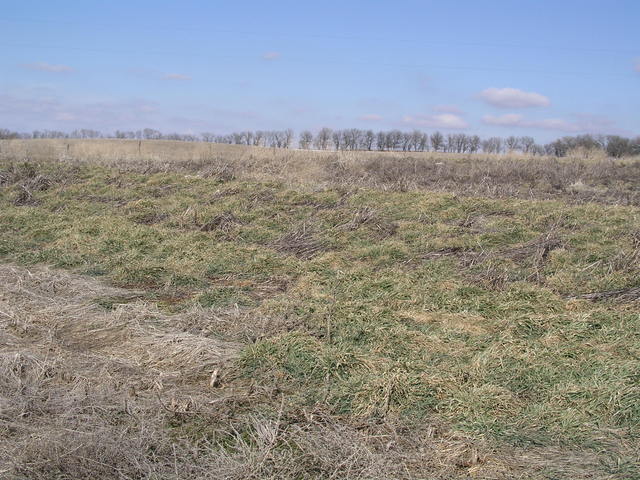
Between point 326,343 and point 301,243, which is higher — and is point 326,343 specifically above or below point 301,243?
below

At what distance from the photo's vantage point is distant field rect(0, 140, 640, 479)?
3289 mm

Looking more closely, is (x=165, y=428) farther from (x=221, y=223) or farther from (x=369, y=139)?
(x=369, y=139)

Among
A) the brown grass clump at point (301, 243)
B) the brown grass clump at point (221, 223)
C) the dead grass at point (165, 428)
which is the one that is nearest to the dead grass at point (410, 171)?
the brown grass clump at point (221, 223)

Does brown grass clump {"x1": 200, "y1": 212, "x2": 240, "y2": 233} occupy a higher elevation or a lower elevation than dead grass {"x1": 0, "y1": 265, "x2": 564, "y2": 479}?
higher

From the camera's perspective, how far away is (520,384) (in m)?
4.13

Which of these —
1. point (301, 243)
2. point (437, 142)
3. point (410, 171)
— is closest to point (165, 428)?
point (301, 243)

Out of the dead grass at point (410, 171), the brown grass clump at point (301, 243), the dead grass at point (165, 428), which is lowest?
the dead grass at point (165, 428)

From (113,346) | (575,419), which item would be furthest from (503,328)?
(113,346)

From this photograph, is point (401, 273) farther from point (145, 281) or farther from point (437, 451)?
point (437, 451)

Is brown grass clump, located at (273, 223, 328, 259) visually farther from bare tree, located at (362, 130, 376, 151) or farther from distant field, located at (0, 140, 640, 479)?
bare tree, located at (362, 130, 376, 151)

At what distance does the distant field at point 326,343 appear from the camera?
329 centimetres

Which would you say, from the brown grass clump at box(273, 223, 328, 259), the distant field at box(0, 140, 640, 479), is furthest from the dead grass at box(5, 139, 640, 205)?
the distant field at box(0, 140, 640, 479)

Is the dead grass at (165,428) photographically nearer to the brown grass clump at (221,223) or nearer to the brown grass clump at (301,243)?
the brown grass clump at (301,243)

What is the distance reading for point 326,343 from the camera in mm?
4859
